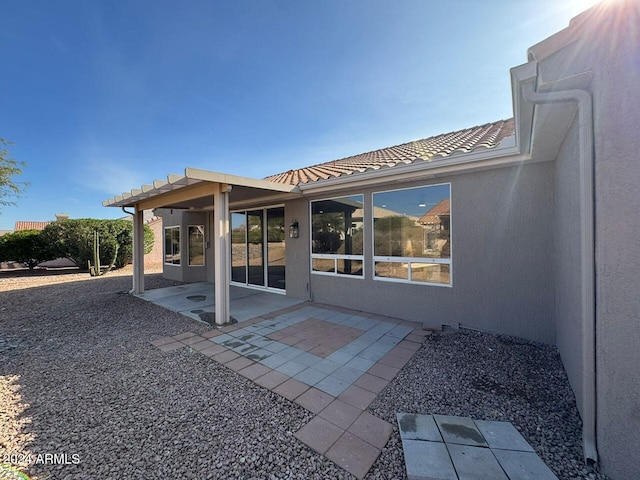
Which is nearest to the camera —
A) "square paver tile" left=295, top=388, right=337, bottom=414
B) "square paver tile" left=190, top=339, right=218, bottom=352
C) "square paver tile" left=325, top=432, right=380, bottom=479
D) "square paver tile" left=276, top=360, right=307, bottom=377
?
"square paver tile" left=325, top=432, right=380, bottom=479

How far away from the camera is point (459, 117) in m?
8.42

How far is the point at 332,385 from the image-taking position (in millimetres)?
3428

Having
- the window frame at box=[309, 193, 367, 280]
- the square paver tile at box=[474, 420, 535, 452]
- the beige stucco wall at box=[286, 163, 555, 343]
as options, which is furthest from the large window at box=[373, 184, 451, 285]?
the square paver tile at box=[474, 420, 535, 452]

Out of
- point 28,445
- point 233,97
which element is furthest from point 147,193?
point 28,445

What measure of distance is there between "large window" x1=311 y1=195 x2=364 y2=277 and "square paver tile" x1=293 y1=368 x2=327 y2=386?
3.26 meters

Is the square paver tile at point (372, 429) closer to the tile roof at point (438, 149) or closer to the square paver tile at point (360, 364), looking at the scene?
the square paver tile at point (360, 364)

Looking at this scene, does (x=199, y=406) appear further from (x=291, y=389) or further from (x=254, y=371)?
(x=291, y=389)

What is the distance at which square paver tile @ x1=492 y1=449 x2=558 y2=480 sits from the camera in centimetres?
203

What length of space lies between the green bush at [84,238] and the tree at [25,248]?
664 millimetres

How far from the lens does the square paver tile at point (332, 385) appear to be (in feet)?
10.8

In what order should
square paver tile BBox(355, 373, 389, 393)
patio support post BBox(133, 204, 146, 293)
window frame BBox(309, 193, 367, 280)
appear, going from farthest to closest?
patio support post BBox(133, 204, 146, 293)
window frame BBox(309, 193, 367, 280)
square paver tile BBox(355, 373, 389, 393)

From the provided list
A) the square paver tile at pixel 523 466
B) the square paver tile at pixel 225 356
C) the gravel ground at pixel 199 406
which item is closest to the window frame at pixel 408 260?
the gravel ground at pixel 199 406

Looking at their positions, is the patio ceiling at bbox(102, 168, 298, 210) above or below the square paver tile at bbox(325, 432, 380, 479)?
above

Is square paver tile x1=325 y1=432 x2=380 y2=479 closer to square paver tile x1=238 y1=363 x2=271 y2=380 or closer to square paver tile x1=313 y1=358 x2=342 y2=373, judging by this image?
square paver tile x1=313 y1=358 x2=342 y2=373
